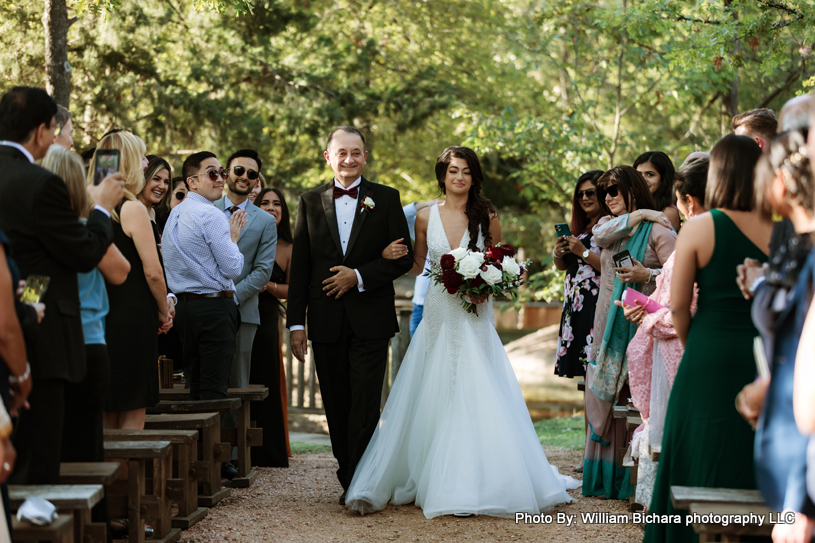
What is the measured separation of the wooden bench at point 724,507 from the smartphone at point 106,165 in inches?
113

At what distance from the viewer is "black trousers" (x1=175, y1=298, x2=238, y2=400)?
5.51m

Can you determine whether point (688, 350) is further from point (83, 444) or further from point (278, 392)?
point (278, 392)

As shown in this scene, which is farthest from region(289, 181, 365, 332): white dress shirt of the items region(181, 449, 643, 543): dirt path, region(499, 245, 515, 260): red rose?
region(181, 449, 643, 543): dirt path

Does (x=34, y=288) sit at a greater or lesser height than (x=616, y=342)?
greater

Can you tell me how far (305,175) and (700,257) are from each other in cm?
1081

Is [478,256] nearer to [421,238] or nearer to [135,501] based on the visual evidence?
[421,238]

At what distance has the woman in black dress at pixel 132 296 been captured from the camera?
443 centimetres

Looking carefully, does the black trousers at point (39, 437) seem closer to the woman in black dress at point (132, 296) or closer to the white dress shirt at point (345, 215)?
the woman in black dress at point (132, 296)

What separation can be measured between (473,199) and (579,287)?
4.10ft

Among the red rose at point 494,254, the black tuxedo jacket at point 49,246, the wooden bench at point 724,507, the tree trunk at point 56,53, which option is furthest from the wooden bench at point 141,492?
the tree trunk at point 56,53

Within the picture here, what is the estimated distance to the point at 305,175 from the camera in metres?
13.6

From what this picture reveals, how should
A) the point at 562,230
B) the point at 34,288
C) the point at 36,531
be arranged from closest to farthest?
the point at 36,531 → the point at 34,288 → the point at 562,230

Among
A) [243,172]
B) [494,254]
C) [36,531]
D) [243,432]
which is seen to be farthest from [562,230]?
[36,531]

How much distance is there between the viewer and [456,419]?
5195 millimetres
